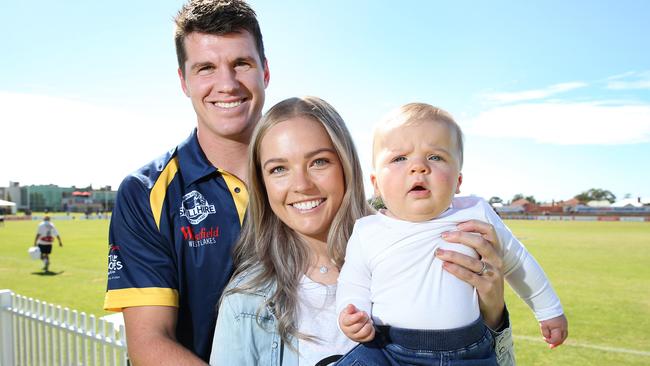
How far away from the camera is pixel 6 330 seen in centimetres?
768

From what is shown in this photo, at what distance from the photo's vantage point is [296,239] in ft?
8.95

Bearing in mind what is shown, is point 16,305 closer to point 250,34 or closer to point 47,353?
point 47,353

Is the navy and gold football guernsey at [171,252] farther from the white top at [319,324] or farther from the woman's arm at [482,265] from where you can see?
the woman's arm at [482,265]

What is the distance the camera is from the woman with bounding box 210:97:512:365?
7.71ft

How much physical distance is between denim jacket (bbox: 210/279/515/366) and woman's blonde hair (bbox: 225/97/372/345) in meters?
0.04

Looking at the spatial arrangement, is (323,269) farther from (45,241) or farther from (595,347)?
(45,241)

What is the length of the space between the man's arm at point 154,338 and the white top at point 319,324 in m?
0.50

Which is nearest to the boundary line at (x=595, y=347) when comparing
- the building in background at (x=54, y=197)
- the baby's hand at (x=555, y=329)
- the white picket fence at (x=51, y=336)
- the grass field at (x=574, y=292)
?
the grass field at (x=574, y=292)

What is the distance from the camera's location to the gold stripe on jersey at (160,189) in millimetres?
2998

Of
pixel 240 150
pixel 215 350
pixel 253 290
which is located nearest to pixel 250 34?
pixel 240 150

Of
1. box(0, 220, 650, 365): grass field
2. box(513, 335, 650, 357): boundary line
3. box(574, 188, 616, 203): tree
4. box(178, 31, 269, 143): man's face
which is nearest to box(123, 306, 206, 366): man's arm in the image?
box(178, 31, 269, 143): man's face

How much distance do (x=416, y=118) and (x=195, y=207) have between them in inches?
61.3

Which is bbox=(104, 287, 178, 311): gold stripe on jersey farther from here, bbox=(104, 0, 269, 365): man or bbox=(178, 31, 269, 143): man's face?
bbox=(178, 31, 269, 143): man's face

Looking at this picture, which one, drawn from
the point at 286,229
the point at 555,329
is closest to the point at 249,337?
the point at 286,229
